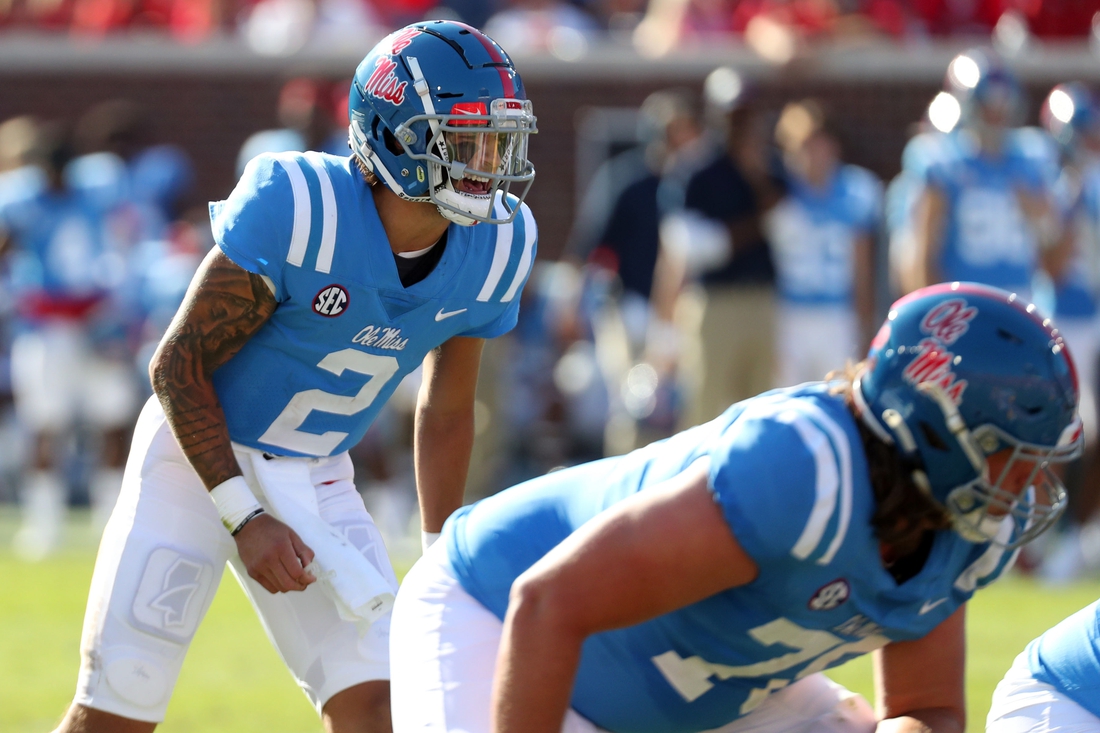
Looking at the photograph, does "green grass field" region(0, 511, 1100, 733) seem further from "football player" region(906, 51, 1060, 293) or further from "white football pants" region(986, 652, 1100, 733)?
"white football pants" region(986, 652, 1100, 733)

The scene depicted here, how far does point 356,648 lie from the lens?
3.35 meters

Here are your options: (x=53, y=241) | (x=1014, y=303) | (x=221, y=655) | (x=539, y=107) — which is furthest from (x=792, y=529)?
(x=539, y=107)

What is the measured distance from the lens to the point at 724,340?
8555 mm

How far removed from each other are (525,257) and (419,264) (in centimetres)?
27

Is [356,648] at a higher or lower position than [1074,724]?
higher

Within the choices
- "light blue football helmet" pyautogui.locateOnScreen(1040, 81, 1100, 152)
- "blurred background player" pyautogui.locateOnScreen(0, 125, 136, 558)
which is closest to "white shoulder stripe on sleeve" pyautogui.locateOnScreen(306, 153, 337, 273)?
"light blue football helmet" pyautogui.locateOnScreen(1040, 81, 1100, 152)

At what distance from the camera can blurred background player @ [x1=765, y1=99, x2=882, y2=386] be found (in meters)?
8.78

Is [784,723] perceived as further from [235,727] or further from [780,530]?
[235,727]

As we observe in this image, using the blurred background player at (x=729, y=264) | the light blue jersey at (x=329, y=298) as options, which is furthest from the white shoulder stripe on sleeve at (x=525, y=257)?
the blurred background player at (x=729, y=264)

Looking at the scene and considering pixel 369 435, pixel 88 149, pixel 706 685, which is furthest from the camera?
pixel 88 149

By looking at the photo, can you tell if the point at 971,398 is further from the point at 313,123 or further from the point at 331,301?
the point at 313,123

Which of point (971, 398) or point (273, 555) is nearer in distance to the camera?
point (971, 398)

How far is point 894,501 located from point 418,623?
35.1 inches

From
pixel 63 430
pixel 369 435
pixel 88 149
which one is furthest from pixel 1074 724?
pixel 88 149
